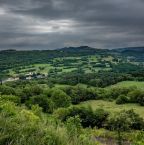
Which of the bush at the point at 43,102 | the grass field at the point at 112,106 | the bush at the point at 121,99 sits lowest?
the grass field at the point at 112,106

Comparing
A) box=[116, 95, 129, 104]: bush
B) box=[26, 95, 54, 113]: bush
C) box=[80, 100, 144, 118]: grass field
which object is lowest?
box=[80, 100, 144, 118]: grass field

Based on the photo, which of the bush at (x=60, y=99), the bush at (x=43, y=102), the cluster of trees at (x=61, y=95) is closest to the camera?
the bush at (x=43, y=102)

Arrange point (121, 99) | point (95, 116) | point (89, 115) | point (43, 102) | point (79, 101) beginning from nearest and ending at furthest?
point (89, 115), point (95, 116), point (43, 102), point (121, 99), point (79, 101)

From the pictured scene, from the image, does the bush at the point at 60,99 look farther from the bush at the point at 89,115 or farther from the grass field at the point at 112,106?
the bush at the point at 89,115

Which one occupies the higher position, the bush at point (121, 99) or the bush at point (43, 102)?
the bush at point (43, 102)

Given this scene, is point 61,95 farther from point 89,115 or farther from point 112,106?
point 89,115

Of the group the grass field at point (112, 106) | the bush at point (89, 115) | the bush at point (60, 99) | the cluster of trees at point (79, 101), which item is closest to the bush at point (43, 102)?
the cluster of trees at point (79, 101)

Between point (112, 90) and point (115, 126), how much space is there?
180ft

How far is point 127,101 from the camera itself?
156250 millimetres

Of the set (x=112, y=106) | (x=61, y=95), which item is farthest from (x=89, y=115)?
(x=112, y=106)

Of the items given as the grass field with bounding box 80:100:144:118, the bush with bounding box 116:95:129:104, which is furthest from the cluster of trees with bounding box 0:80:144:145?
the grass field with bounding box 80:100:144:118

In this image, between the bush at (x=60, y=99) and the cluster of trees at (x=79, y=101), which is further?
the bush at (x=60, y=99)

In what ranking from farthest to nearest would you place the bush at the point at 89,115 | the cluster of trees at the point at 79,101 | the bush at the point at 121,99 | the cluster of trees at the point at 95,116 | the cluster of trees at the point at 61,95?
the bush at the point at 121,99, the cluster of trees at the point at 61,95, the bush at the point at 89,115, the cluster of trees at the point at 95,116, the cluster of trees at the point at 79,101

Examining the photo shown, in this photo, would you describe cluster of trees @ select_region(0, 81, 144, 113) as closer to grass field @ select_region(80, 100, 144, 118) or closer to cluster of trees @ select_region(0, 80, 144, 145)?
cluster of trees @ select_region(0, 80, 144, 145)
